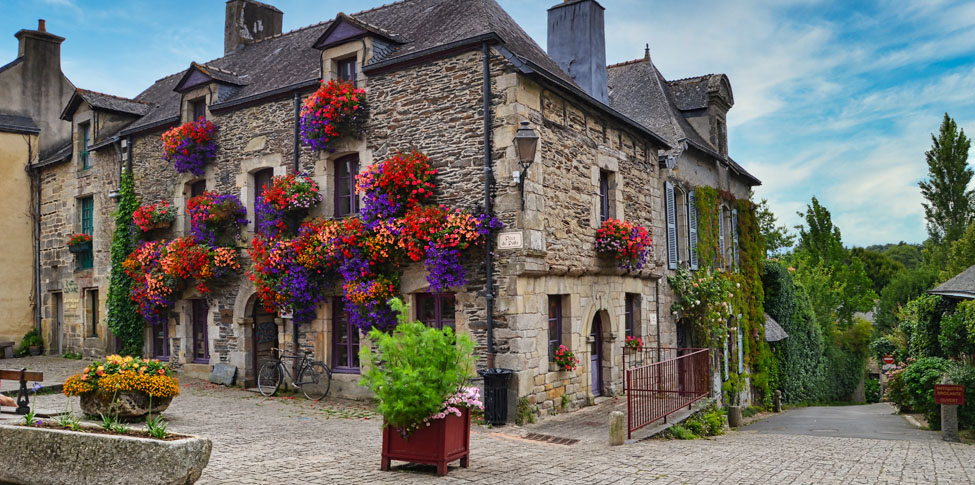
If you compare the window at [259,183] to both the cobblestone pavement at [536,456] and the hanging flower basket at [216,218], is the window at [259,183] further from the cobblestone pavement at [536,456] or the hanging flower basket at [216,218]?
the cobblestone pavement at [536,456]

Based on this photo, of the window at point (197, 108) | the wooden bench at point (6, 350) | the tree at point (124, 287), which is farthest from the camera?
the wooden bench at point (6, 350)

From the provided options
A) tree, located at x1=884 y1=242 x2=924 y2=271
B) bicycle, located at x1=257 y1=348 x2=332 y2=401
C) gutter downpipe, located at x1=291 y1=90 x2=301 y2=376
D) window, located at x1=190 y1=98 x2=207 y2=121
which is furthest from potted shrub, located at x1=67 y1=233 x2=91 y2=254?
→ tree, located at x1=884 y1=242 x2=924 y2=271

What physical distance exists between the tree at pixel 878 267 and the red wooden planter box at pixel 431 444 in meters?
48.3

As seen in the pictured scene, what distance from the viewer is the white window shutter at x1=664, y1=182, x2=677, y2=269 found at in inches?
618

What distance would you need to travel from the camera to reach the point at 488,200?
417 inches

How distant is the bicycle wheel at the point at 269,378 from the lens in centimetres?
1285

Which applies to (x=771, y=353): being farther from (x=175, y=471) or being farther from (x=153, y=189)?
(x=175, y=471)

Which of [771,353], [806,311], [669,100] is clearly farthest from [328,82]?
[806,311]

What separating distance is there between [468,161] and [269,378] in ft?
18.3

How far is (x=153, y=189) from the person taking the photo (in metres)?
15.7

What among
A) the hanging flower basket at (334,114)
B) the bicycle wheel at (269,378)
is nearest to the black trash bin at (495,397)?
the bicycle wheel at (269,378)

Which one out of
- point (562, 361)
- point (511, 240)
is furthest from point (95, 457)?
point (562, 361)

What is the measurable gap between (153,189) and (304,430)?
8.69m

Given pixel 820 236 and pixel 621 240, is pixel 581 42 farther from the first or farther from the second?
pixel 820 236
